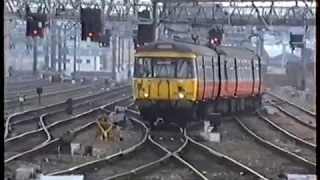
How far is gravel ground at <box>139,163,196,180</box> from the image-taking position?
3.04 m

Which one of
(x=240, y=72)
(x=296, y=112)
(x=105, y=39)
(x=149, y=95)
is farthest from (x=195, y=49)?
(x=296, y=112)

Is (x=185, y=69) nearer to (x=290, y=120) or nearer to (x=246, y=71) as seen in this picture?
(x=246, y=71)

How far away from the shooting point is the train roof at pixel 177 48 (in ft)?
10.5

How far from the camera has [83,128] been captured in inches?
121

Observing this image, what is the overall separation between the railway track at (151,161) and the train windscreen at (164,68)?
10.4 inches

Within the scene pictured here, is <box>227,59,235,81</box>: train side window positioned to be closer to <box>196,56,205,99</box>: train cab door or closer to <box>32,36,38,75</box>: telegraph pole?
<box>196,56,205,99</box>: train cab door

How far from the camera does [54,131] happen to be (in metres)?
3.35

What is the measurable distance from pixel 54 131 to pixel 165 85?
74 cm

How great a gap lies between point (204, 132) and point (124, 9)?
89 cm

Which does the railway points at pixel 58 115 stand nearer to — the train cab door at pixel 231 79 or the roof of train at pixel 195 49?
the roof of train at pixel 195 49

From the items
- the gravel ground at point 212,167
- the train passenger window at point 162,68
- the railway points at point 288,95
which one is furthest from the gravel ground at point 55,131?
the railway points at point 288,95

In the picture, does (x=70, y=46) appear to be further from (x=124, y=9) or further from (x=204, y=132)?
(x=204, y=132)

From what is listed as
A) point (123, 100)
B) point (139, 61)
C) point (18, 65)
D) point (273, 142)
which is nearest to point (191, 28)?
point (139, 61)

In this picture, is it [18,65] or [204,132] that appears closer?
[18,65]
